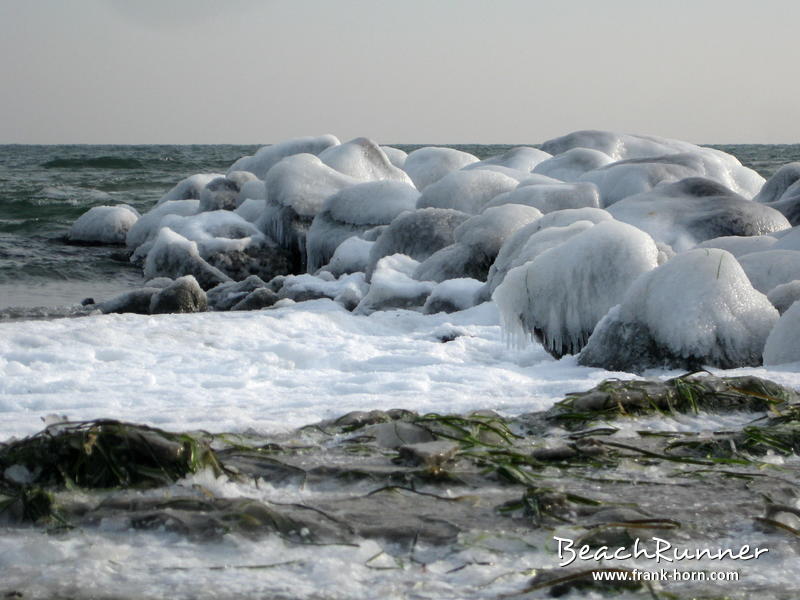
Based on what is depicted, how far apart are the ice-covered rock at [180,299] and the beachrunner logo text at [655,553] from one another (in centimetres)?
689

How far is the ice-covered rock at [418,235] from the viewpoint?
964cm

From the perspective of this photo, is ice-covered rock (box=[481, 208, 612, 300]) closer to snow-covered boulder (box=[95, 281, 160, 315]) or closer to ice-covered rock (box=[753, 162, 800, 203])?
snow-covered boulder (box=[95, 281, 160, 315])

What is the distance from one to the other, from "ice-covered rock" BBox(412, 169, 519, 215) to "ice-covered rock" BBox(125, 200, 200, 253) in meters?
5.06

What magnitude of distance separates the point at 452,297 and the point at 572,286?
1.85 m

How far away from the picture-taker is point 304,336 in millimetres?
6387

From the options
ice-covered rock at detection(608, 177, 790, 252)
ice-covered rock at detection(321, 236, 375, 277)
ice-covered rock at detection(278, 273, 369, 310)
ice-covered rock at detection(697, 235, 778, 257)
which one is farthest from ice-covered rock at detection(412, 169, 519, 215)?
ice-covered rock at detection(697, 235, 778, 257)

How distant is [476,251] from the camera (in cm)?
862

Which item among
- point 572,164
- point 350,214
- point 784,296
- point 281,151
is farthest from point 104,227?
point 784,296

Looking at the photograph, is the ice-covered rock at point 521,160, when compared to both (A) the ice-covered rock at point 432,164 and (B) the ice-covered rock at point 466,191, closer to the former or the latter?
(A) the ice-covered rock at point 432,164

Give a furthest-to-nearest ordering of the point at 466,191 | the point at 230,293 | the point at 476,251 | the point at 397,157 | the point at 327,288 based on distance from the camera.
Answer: the point at 397,157 → the point at 466,191 → the point at 230,293 → the point at 327,288 → the point at 476,251

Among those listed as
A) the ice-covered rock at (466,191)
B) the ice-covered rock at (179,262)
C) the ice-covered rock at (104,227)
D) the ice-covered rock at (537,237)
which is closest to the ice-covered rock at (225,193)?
the ice-covered rock at (104,227)

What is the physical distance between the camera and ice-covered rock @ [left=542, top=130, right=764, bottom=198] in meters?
13.5

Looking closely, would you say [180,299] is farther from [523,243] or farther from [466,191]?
[466,191]

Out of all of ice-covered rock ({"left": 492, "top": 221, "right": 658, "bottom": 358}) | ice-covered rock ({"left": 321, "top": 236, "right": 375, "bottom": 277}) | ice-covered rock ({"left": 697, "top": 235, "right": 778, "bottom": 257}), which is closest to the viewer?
ice-covered rock ({"left": 492, "top": 221, "right": 658, "bottom": 358})
